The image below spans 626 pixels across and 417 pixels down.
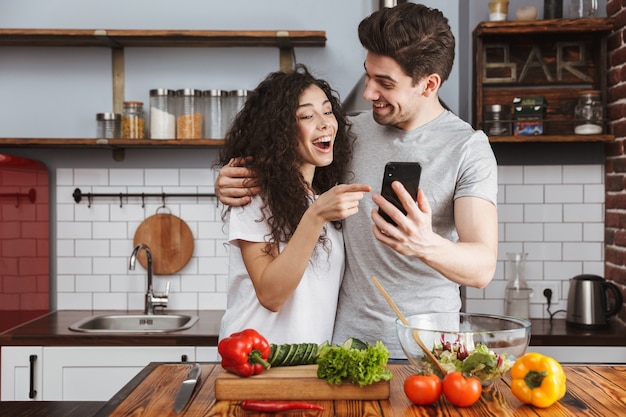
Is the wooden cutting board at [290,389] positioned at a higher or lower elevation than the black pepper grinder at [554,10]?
lower

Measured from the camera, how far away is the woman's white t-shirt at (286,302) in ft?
7.14

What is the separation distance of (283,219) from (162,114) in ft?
6.13

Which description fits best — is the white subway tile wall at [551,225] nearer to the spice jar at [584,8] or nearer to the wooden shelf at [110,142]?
the spice jar at [584,8]

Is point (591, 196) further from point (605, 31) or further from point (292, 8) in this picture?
point (292, 8)

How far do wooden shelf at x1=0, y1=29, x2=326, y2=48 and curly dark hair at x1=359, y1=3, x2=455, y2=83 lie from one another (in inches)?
62.0

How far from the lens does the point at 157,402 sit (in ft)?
5.62

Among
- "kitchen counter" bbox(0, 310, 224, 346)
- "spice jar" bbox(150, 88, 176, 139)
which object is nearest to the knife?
"kitchen counter" bbox(0, 310, 224, 346)

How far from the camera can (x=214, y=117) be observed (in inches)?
152

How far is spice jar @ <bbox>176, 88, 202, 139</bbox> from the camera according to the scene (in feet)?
12.5

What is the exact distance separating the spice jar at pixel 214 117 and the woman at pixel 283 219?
146 cm

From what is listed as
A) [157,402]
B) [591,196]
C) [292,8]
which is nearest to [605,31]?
[591,196]

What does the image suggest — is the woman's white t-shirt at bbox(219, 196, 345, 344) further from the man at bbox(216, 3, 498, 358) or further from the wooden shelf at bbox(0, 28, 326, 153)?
the wooden shelf at bbox(0, 28, 326, 153)

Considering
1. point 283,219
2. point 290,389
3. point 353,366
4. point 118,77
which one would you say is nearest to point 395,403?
point 353,366

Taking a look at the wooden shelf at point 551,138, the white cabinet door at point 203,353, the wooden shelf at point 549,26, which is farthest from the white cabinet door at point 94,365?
the wooden shelf at point 549,26
